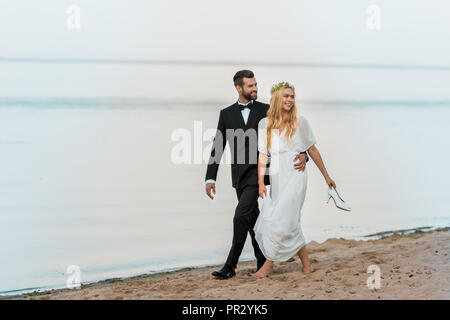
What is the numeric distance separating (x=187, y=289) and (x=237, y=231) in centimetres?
54

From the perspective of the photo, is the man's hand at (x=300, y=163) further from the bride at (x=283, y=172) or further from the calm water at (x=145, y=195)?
the calm water at (x=145, y=195)

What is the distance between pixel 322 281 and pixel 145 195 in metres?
3.50

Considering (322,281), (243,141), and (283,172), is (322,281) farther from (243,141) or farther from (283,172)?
(243,141)

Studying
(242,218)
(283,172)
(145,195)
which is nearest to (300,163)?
(283,172)

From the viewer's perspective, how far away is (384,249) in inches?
260

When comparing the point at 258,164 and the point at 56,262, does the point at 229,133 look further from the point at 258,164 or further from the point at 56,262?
the point at 56,262

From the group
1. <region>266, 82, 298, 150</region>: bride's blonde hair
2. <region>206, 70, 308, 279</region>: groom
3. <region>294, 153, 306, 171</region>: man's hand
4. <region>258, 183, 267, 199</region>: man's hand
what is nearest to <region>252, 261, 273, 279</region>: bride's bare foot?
<region>206, 70, 308, 279</region>: groom

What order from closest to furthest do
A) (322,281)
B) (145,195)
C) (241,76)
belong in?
(322,281) < (241,76) < (145,195)

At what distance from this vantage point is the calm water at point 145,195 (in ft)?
23.3

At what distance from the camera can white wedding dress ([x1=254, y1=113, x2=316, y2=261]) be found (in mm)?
5613

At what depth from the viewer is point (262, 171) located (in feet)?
18.5

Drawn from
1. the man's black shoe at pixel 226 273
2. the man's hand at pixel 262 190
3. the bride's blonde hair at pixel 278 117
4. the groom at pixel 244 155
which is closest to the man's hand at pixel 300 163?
the groom at pixel 244 155

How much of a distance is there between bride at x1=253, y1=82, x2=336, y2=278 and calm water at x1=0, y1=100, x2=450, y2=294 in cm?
141
